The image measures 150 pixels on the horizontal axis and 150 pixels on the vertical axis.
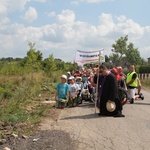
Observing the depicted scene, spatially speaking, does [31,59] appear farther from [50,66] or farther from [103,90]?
[103,90]

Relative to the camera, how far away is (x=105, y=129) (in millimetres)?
8086

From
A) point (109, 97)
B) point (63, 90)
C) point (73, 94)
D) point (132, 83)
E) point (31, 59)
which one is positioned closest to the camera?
point (109, 97)

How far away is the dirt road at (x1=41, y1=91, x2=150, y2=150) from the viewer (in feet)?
21.9

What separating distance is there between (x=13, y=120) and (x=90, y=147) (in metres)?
2.70

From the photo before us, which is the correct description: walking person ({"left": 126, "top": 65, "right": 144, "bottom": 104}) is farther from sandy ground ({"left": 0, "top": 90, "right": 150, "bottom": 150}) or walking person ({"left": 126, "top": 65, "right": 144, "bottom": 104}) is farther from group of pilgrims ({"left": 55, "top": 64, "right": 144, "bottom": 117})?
sandy ground ({"left": 0, "top": 90, "right": 150, "bottom": 150})

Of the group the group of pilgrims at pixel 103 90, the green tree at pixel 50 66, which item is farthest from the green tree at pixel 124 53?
the group of pilgrims at pixel 103 90

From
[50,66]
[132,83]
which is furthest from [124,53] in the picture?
[132,83]

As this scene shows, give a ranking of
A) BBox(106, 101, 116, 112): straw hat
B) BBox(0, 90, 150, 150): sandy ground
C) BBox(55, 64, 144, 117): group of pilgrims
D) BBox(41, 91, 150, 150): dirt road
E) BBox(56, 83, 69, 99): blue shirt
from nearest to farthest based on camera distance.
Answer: BBox(0, 90, 150, 150): sandy ground
BBox(41, 91, 150, 150): dirt road
BBox(106, 101, 116, 112): straw hat
BBox(55, 64, 144, 117): group of pilgrims
BBox(56, 83, 69, 99): blue shirt

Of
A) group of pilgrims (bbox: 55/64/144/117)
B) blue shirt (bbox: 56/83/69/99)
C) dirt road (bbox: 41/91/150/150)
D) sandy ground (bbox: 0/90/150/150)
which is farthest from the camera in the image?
blue shirt (bbox: 56/83/69/99)

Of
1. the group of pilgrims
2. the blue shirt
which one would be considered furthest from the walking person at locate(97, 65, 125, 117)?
the blue shirt

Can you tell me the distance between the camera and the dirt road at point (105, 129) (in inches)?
263

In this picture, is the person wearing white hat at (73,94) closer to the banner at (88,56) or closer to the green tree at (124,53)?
the banner at (88,56)

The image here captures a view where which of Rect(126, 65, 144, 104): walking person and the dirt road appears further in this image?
Rect(126, 65, 144, 104): walking person

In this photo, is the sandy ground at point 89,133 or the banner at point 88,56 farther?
the banner at point 88,56
